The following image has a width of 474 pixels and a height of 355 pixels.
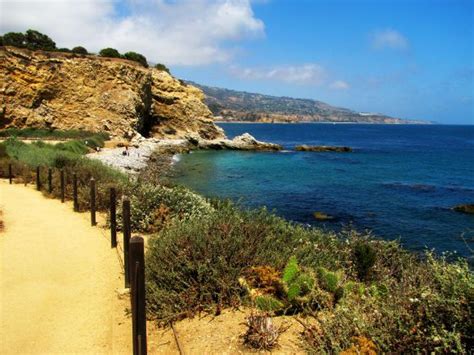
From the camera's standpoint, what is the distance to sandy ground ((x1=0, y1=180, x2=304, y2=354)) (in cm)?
497

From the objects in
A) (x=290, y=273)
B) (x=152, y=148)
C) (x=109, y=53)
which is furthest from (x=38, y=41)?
(x=290, y=273)

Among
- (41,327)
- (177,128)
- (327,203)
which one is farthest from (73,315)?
(177,128)

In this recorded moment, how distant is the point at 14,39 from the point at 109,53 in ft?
38.8

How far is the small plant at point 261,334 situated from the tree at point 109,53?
188ft

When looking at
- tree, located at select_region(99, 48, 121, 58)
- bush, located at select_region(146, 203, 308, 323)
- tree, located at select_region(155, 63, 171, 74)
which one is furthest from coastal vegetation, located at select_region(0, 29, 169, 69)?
bush, located at select_region(146, 203, 308, 323)

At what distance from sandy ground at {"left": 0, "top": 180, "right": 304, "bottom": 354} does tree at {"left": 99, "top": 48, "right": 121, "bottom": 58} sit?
168ft

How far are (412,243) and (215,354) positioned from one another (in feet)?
49.2

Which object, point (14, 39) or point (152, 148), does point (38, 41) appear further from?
point (152, 148)

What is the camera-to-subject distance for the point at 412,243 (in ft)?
57.1

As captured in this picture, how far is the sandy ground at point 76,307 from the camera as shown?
497cm

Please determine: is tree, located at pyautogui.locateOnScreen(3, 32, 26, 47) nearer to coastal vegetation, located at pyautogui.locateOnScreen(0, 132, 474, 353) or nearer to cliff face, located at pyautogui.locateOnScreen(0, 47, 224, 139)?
cliff face, located at pyautogui.locateOnScreen(0, 47, 224, 139)

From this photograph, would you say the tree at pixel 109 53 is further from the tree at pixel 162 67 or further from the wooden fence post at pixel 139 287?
the wooden fence post at pixel 139 287

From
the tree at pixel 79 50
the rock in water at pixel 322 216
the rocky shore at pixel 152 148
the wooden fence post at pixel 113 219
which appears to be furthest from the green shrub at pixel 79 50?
the wooden fence post at pixel 113 219

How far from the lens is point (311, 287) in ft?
17.6
